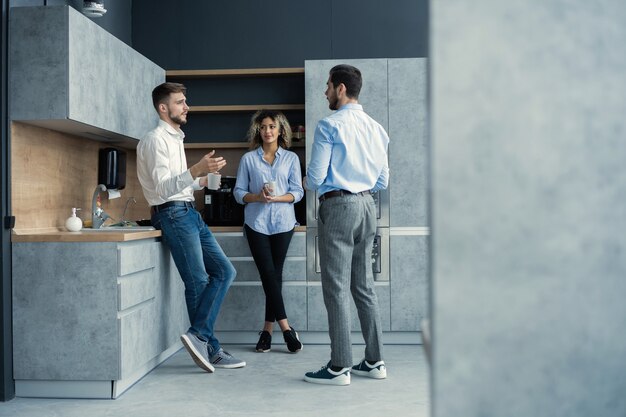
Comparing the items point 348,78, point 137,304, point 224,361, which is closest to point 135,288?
point 137,304

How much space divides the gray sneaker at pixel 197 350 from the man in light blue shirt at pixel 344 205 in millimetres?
582

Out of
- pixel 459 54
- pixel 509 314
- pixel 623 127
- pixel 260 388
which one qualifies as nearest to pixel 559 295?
pixel 509 314

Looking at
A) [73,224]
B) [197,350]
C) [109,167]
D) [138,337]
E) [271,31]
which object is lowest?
[197,350]

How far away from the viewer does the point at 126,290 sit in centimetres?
329

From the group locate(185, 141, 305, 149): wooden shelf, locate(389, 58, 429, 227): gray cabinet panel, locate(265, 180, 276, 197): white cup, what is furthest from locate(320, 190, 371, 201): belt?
locate(185, 141, 305, 149): wooden shelf

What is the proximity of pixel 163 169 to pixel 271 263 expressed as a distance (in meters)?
1.11

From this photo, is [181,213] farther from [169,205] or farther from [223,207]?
[223,207]

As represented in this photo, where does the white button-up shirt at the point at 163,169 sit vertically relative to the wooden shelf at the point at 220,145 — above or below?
below

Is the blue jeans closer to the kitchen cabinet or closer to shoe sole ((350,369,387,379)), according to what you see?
the kitchen cabinet

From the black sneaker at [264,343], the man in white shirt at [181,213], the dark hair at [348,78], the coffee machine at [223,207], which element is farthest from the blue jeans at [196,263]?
the dark hair at [348,78]

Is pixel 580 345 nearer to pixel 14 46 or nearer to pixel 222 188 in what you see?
pixel 14 46

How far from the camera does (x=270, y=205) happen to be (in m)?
4.44

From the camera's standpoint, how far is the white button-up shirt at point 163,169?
11.7 feet

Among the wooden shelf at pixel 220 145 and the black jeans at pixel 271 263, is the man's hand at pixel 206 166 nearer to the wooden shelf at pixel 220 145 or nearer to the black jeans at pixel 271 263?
the black jeans at pixel 271 263
